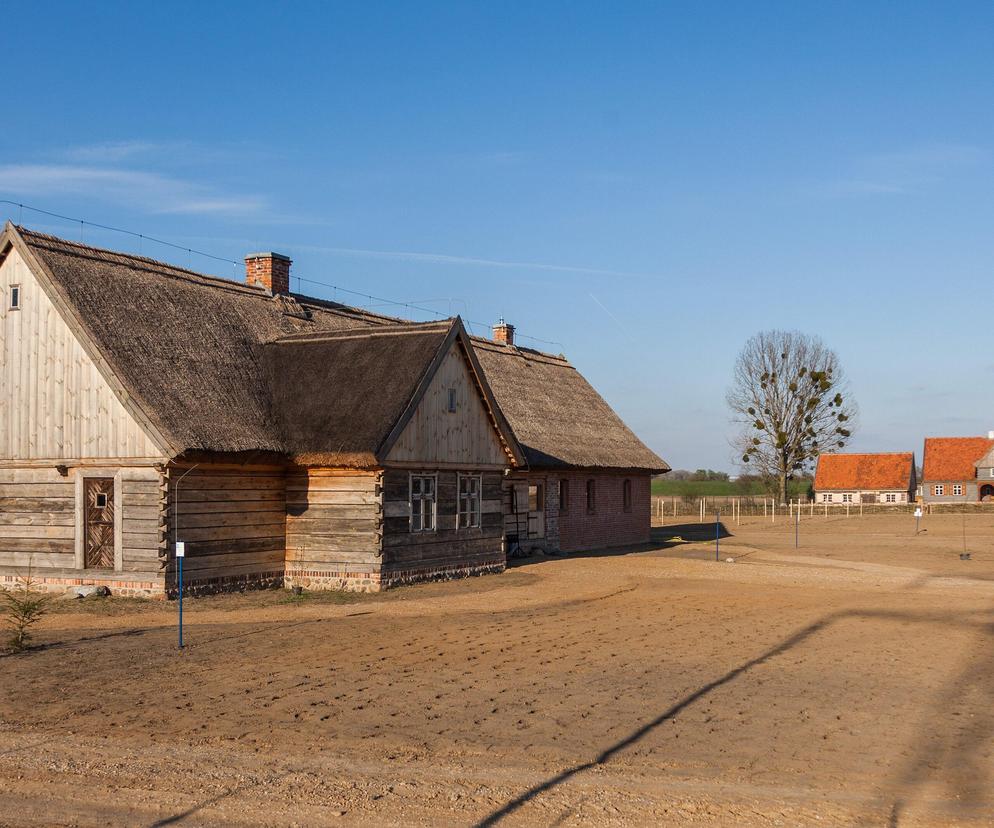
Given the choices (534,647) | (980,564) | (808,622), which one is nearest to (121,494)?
(534,647)

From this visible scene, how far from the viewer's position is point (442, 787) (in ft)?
27.1

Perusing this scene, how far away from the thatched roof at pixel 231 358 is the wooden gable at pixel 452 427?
0.34 meters

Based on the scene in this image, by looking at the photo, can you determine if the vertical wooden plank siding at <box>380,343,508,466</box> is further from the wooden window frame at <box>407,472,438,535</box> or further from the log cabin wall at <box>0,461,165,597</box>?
the log cabin wall at <box>0,461,165,597</box>

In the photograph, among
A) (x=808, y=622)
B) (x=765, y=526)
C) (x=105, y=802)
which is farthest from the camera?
(x=765, y=526)

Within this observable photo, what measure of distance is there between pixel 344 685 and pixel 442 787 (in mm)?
4259

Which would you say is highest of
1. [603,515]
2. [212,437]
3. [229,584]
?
[212,437]

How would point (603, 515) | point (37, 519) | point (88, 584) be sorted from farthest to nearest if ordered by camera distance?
point (603, 515) < point (37, 519) < point (88, 584)

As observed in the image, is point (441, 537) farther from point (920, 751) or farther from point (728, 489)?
point (728, 489)

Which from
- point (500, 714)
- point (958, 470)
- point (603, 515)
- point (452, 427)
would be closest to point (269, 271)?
point (452, 427)

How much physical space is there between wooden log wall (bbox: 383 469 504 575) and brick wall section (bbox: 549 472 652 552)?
656cm

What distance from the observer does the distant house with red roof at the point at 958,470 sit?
297ft

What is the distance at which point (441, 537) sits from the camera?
80.8 feet

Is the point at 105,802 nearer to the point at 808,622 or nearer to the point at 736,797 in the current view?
the point at 736,797

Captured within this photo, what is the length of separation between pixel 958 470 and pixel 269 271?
78432mm
